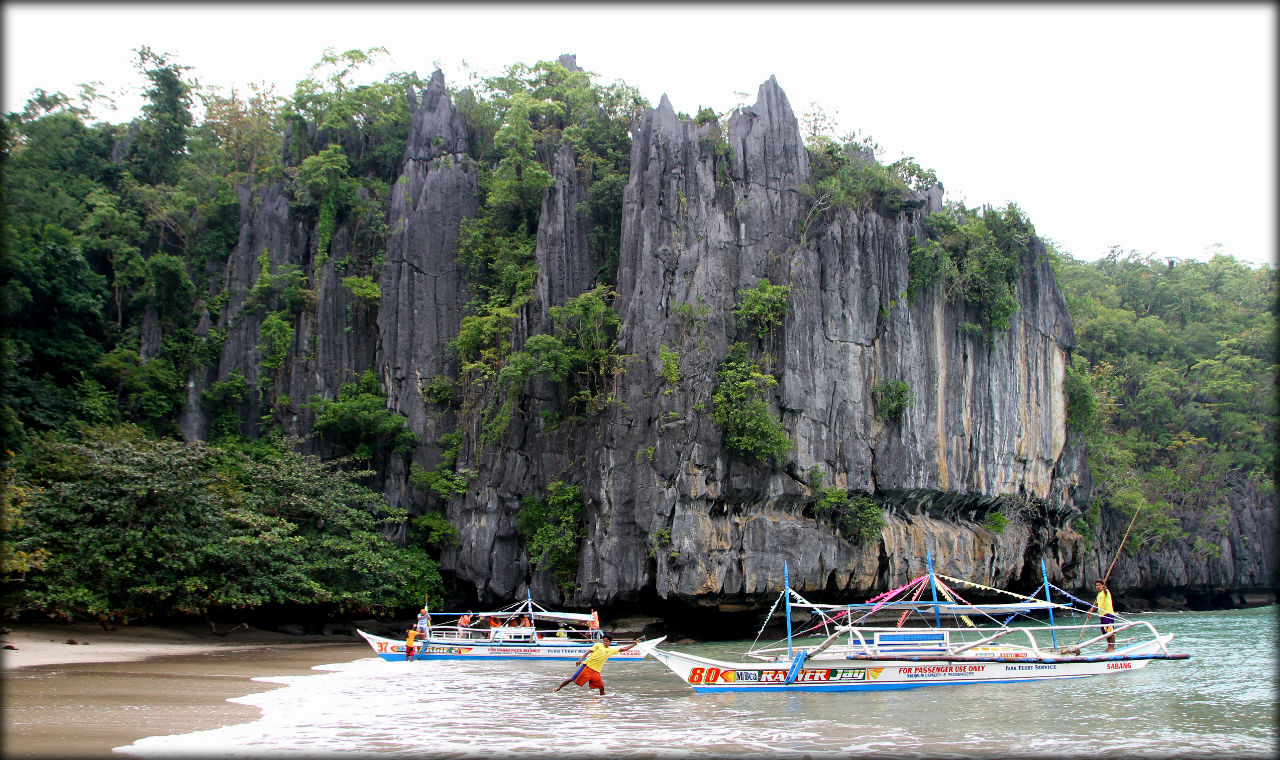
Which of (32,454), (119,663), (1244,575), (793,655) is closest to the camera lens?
(793,655)

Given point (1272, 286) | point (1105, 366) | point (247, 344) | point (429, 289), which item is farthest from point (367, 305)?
point (1272, 286)

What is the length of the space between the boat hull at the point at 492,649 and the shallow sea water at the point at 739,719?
133 inches

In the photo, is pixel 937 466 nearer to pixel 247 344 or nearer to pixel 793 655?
pixel 793 655

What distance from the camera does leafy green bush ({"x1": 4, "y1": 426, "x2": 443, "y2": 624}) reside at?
803 inches

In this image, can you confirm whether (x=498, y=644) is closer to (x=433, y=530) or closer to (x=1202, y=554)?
(x=433, y=530)

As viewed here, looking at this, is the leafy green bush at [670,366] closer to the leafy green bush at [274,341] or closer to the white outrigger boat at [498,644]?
the white outrigger boat at [498,644]

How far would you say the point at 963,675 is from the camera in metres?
15.9

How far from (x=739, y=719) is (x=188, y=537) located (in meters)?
16.2

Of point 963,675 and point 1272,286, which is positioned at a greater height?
point 1272,286

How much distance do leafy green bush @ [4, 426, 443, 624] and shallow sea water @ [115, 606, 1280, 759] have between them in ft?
22.1

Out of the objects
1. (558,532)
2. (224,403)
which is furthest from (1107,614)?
(224,403)

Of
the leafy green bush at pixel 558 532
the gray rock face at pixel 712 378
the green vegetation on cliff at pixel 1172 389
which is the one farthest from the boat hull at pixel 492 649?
the green vegetation on cliff at pixel 1172 389

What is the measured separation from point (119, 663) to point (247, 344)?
56.1ft

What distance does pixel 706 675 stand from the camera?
14906 millimetres
